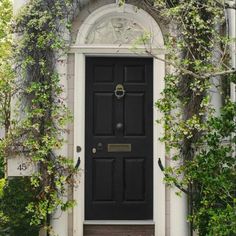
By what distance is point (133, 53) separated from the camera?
664cm

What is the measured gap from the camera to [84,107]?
6.66 metres

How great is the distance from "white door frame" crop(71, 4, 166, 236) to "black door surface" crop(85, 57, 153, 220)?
114 mm

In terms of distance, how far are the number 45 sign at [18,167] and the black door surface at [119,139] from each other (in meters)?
0.78

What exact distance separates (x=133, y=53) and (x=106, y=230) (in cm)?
235

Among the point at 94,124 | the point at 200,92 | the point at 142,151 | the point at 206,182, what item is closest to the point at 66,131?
the point at 94,124

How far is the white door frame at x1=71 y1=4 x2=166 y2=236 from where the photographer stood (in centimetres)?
650

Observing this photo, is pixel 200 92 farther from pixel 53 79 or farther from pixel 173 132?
pixel 53 79

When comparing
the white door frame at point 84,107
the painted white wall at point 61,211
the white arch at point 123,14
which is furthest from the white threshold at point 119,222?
the white arch at point 123,14

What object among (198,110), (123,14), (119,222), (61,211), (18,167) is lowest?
(119,222)

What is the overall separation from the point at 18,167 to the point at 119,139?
1.38 metres

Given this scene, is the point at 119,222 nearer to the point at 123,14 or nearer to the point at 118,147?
the point at 118,147

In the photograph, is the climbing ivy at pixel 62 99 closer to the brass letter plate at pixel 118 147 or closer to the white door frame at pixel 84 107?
the white door frame at pixel 84 107

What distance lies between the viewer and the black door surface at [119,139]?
6.71m


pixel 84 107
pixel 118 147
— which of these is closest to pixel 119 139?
pixel 118 147
